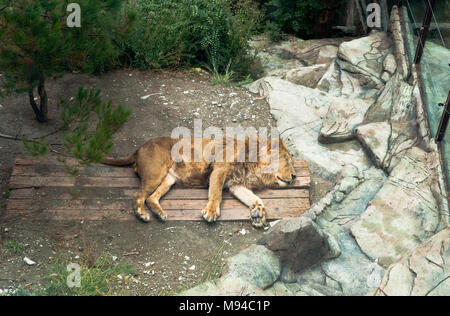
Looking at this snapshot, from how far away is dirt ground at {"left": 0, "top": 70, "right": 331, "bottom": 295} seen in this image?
16.1 ft

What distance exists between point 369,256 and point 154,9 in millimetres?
6140

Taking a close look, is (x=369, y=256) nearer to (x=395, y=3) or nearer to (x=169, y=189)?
(x=169, y=189)

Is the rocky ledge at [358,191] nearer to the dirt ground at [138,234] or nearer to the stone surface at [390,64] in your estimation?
the stone surface at [390,64]

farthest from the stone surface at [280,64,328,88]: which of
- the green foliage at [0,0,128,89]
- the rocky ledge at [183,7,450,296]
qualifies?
the green foliage at [0,0,128,89]

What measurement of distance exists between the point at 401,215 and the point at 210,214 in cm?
206

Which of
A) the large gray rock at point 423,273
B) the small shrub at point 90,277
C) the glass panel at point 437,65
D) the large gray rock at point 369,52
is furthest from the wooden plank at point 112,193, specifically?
the large gray rock at point 369,52

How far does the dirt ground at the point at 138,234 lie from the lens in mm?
4918

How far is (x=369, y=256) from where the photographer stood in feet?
16.3

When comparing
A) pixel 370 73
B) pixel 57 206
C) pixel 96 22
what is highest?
pixel 96 22

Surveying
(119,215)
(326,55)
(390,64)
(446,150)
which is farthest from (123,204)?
(326,55)

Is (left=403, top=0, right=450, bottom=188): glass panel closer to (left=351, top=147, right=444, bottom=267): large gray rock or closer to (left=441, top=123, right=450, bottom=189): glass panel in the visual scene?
(left=441, top=123, right=450, bottom=189): glass panel

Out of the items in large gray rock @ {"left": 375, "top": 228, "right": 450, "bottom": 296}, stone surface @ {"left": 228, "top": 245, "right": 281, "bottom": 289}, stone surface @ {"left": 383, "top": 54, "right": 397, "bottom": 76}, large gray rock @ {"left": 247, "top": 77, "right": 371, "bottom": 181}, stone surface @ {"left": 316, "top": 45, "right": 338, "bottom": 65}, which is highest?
stone surface @ {"left": 383, "top": 54, "right": 397, "bottom": 76}

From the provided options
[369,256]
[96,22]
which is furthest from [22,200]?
[369,256]

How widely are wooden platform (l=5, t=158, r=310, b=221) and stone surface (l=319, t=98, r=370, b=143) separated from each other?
33.5 inches
